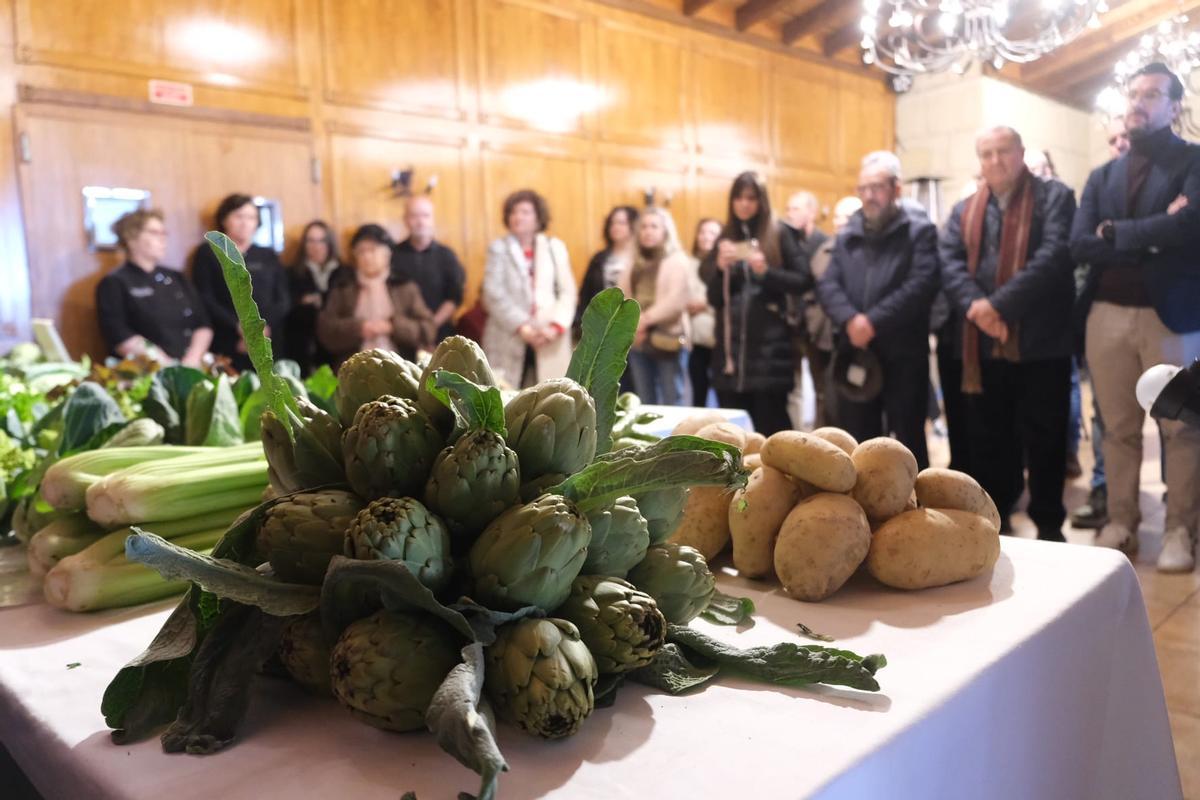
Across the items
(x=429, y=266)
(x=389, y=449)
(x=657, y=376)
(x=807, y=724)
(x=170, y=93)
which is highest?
(x=170, y=93)

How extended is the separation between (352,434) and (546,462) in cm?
16

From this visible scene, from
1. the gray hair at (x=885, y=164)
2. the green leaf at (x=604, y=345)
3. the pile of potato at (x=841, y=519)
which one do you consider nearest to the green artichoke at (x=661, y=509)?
the green leaf at (x=604, y=345)

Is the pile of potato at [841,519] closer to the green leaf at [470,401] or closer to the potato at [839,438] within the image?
the potato at [839,438]

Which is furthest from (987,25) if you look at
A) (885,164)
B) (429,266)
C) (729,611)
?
(729,611)

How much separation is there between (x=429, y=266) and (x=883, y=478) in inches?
200

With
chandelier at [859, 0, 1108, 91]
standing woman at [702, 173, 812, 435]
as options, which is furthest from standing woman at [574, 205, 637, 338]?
chandelier at [859, 0, 1108, 91]

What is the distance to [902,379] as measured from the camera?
3699 mm

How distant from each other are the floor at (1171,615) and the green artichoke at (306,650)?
1570mm

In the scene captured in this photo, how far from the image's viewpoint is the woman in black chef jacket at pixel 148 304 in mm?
4617

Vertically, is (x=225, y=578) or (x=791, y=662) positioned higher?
(x=225, y=578)

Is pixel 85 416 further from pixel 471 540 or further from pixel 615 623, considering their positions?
pixel 615 623

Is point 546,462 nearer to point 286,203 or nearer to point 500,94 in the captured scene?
point 286,203

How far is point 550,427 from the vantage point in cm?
73

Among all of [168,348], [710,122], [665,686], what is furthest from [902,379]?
[710,122]
